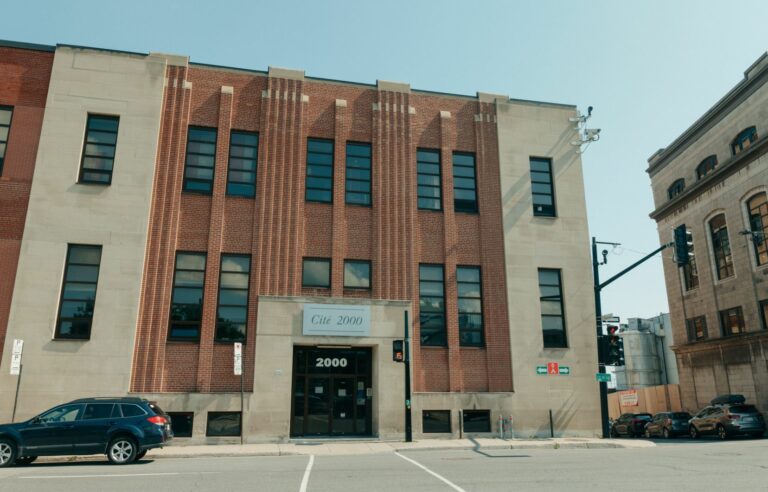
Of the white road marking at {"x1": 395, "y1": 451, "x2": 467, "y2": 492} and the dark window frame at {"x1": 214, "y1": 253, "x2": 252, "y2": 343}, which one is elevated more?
the dark window frame at {"x1": 214, "y1": 253, "x2": 252, "y2": 343}

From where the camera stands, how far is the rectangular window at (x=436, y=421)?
71.4 feet

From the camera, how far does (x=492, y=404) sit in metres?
22.4

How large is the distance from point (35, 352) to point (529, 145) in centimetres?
2197

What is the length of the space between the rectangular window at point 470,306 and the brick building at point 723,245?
15.6 m

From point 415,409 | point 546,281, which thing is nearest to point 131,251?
point 415,409

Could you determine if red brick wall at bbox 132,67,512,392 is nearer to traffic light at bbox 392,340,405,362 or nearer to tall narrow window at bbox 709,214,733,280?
traffic light at bbox 392,340,405,362

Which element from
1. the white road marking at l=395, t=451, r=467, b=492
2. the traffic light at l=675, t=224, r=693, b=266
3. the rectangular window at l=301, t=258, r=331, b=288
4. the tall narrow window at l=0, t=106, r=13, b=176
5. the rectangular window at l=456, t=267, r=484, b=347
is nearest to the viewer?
the white road marking at l=395, t=451, r=467, b=492

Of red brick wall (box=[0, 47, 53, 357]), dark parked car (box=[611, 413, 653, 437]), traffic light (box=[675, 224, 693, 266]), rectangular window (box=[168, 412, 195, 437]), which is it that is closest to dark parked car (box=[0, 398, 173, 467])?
rectangular window (box=[168, 412, 195, 437])

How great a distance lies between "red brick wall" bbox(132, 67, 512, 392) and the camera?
830 inches

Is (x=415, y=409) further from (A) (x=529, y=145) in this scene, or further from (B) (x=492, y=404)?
(A) (x=529, y=145)

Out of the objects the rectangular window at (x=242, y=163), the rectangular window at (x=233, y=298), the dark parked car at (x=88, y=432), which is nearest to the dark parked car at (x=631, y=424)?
the rectangular window at (x=233, y=298)

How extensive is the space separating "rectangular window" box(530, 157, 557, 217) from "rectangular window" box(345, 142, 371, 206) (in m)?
7.75

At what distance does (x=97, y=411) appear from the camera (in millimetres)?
14898

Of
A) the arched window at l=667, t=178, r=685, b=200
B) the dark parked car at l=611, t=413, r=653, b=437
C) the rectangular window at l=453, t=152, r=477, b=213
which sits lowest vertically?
the dark parked car at l=611, t=413, r=653, b=437
